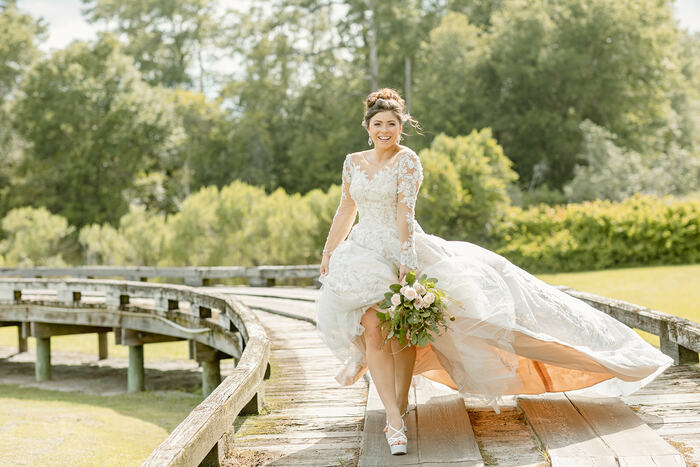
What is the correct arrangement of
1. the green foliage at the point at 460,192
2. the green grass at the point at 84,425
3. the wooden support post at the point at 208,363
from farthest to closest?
the green foliage at the point at 460,192
the wooden support post at the point at 208,363
the green grass at the point at 84,425

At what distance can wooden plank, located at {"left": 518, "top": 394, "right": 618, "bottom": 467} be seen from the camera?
11.8 ft

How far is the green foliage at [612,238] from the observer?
18.4m

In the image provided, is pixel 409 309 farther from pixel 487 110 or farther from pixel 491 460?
pixel 487 110

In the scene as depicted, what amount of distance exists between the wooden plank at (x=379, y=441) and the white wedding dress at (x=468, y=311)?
0.31 m

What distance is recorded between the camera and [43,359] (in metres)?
13.7

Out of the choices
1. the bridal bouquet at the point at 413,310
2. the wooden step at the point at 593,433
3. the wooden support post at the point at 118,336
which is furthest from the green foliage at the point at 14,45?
the wooden step at the point at 593,433

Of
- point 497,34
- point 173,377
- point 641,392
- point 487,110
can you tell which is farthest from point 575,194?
point 641,392

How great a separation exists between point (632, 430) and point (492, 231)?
733 inches

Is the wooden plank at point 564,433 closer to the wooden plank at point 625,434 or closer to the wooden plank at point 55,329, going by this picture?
the wooden plank at point 625,434

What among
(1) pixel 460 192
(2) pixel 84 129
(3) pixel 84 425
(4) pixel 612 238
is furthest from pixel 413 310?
(2) pixel 84 129

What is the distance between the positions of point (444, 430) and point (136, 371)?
933 cm

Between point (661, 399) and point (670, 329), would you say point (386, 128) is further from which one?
point (670, 329)

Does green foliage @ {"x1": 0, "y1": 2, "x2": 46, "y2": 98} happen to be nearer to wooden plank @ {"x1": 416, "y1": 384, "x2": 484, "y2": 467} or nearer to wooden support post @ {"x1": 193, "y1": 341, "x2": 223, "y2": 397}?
wooden support post @ {"x1": 193, "y1": 341, "x2": 223, "y2": 397}

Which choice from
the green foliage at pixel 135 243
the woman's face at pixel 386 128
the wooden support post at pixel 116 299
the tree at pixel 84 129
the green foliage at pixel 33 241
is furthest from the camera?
the tree at pixel 84 129
